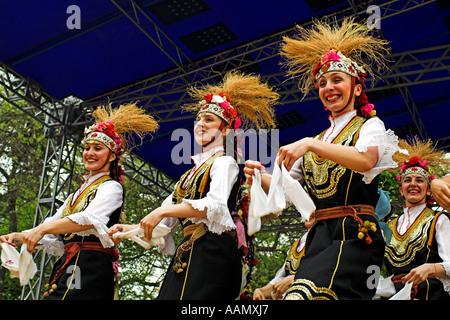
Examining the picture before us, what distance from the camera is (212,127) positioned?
3521 mm

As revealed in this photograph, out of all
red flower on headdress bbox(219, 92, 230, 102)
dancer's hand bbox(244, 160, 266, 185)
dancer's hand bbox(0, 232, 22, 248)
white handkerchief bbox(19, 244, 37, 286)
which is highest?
red flower on headdress bbox(219, 92, 230, 102)

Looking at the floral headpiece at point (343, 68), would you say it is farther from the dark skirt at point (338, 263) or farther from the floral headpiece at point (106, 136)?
the floral headpiece at point (106, 136)

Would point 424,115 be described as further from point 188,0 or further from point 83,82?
point 83,82

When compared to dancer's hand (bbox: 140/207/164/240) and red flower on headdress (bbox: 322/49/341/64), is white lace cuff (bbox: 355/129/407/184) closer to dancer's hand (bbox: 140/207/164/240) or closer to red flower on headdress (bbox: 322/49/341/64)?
red flower on headdress (bbox: 322/49/341/64)

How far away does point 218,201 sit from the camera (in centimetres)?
301

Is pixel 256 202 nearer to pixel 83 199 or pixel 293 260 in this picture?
pixel 293 260

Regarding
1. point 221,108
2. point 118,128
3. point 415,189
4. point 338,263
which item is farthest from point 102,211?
point 415,189

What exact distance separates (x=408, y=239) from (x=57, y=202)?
647cm

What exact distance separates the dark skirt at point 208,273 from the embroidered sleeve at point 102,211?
2.16 feet

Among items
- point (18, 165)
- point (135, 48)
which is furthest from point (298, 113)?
point (18, 165)

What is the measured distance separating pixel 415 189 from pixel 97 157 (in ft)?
7.99

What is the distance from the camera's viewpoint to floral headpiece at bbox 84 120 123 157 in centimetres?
420

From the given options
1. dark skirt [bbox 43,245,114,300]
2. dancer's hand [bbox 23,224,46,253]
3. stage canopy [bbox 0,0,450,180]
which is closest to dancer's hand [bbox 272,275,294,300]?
dark skirt [bbox 43,245,114,300]

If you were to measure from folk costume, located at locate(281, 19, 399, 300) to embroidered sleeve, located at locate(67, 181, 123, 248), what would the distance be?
136 cm
